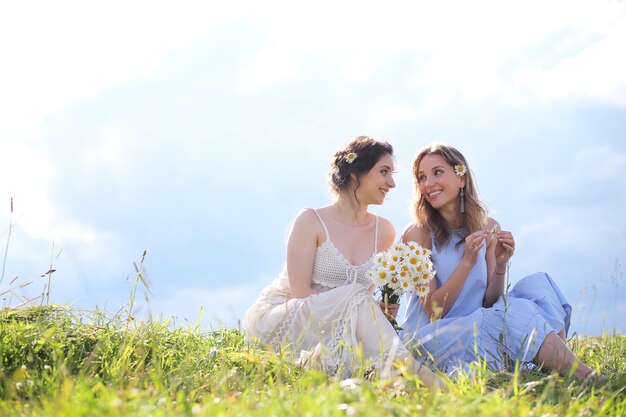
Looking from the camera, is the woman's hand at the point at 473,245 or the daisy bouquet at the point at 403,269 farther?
the woman's hand at the point at 473,245

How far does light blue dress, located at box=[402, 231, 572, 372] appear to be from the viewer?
541 cm

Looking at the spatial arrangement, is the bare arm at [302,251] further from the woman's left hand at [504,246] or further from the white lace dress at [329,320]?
the woman's left hand at [504,246]

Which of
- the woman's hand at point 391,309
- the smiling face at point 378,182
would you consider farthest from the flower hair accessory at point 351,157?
the woman's hand at point 391,309

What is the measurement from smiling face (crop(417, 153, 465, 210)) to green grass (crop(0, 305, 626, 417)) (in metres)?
1.67

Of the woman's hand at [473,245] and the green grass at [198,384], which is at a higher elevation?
the woman's hand at [473,245]

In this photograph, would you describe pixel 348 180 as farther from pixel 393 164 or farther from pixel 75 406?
pixel 75 406

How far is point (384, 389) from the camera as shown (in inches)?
169

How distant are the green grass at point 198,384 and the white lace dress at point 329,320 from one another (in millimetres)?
277

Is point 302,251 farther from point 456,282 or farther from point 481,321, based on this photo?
point 481,321

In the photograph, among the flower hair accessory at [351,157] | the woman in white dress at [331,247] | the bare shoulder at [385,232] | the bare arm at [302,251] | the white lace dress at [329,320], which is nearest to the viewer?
the white lace dress at [329,320]

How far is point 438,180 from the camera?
6133 millimetres

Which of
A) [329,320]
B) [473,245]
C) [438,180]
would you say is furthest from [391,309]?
[438,180]

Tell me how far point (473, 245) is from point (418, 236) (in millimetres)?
708

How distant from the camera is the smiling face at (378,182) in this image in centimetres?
619
